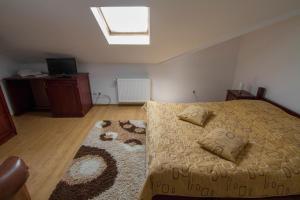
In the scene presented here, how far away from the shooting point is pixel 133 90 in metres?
3.64

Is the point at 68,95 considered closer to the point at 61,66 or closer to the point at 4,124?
the point at 61,66

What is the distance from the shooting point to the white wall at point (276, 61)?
7.06 ft

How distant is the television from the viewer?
3.22 metres

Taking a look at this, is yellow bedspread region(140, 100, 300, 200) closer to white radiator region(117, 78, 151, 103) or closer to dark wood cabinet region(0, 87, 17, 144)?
white radiator region(117, 78, 151, 103)

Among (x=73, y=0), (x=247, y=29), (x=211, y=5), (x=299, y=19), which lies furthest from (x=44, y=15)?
(x=299, y=19)

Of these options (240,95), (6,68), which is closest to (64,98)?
(6,68)

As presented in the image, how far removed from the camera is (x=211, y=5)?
1856 millimetres

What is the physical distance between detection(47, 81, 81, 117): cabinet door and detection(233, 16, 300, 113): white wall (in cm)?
322

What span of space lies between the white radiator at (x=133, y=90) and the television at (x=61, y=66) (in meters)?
0.93

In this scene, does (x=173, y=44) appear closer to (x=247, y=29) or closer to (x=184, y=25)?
(x=184, y=25)

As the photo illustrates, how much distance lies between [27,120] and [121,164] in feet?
7.72

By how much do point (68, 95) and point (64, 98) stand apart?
0.11 metres

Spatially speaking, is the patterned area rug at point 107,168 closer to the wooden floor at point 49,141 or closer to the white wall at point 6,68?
the wooden floor at point 49,141

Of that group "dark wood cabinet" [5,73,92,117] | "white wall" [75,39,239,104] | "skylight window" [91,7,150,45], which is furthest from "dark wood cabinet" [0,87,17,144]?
"skylight window" [91,7,150,45]
